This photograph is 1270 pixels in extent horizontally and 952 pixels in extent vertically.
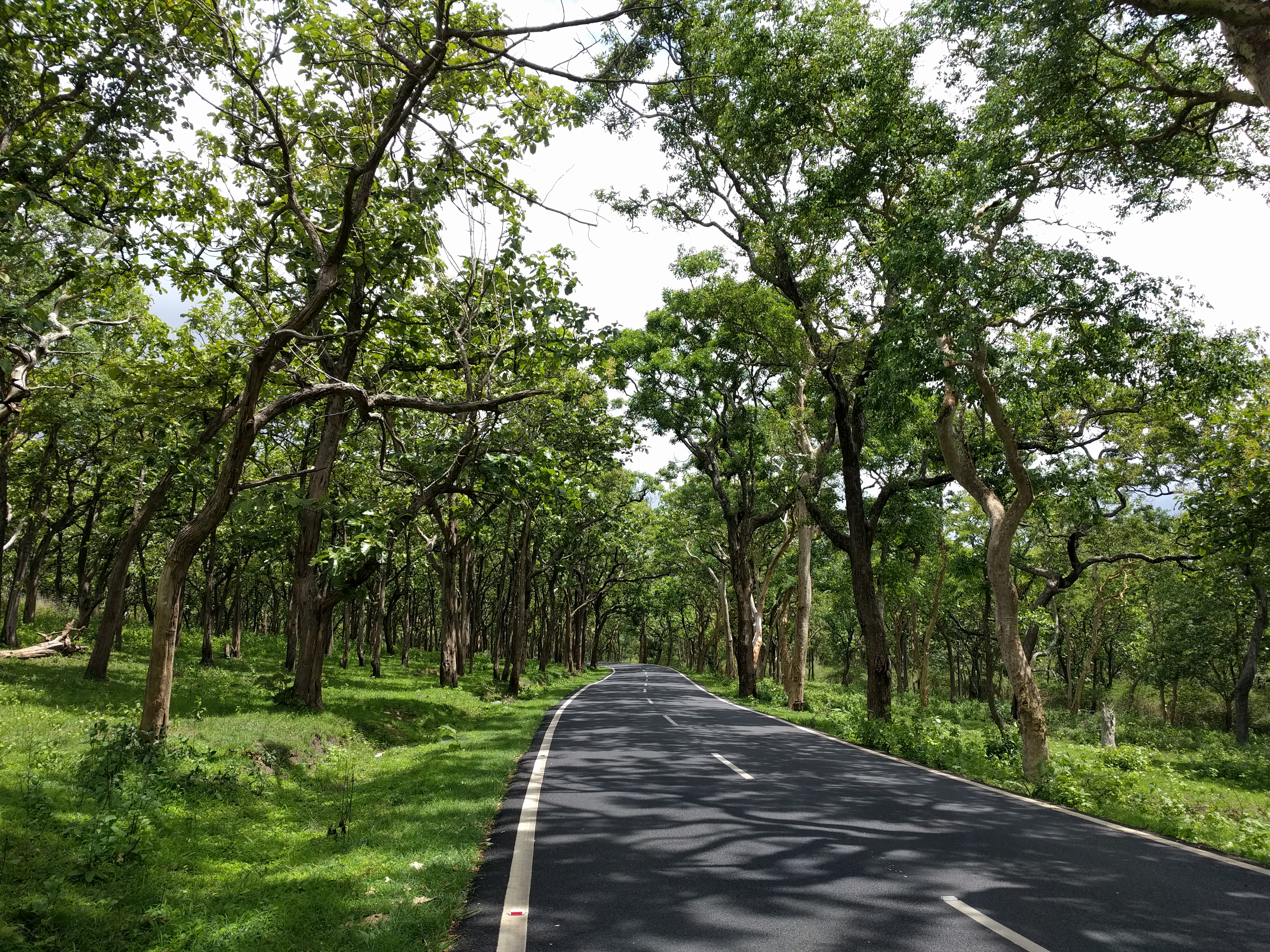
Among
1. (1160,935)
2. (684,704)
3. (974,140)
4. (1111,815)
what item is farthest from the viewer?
(684,704)

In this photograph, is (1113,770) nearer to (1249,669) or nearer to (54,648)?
(54,648)

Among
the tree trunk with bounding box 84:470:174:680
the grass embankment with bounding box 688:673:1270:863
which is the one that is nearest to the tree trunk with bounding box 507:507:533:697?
the grass embankment with bounding box 688:673:1270:863

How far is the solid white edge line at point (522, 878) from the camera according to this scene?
167 inches

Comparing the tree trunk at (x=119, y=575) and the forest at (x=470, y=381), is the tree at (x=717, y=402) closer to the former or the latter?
the forest at (x=470, y=381)

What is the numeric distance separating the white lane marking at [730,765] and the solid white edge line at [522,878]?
9.18 feet

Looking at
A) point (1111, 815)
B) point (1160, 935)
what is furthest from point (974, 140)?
point (1160, 935)

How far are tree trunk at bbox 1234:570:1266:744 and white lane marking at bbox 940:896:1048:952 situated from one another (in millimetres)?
21156

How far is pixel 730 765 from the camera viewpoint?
1045 cm

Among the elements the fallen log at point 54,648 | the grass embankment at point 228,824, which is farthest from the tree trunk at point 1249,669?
the fallen log at point 54,648

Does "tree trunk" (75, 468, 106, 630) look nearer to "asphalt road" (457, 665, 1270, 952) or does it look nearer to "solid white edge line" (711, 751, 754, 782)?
"asphalt road" (457, 665, 1270, 952)

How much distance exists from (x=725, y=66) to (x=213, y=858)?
13931 millimetres

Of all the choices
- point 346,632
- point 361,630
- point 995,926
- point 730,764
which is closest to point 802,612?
point 730,764

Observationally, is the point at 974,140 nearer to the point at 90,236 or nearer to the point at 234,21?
the point at 234,21

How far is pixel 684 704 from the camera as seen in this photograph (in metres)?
21.9
